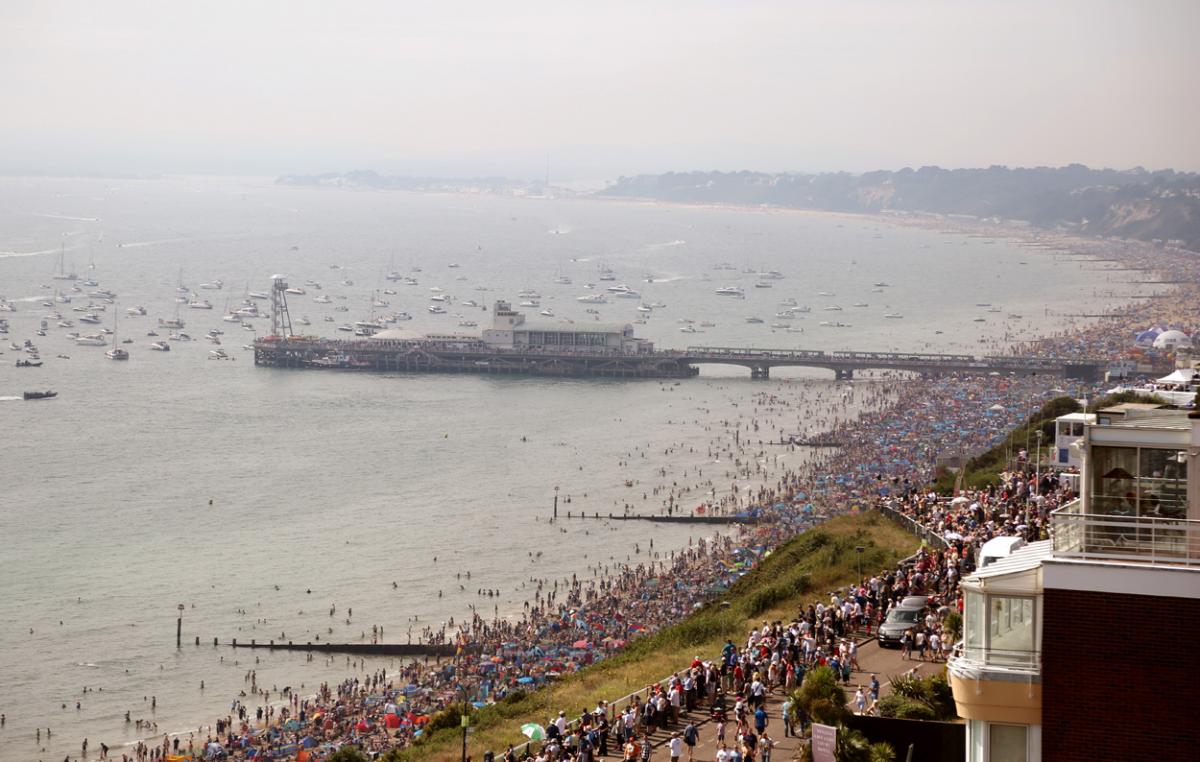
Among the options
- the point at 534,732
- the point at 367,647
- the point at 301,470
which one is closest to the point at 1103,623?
the point at 534,732

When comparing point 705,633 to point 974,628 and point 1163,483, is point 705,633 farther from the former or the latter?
point 1163,483

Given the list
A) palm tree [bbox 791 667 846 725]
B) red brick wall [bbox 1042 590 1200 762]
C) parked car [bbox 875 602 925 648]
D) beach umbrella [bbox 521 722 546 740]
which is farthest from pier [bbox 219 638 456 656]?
red brick wall [bbox 1042 590 1200 762]

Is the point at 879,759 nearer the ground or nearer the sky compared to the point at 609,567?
nearer the sky

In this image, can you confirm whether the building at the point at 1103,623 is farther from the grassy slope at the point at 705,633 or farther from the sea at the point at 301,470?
the sea at the point at 301,470

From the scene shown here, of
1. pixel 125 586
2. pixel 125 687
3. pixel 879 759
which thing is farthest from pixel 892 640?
pixel 125 586

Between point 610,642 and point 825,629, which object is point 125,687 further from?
point 825,629

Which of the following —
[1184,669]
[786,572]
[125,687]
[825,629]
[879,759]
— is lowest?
[125,687]

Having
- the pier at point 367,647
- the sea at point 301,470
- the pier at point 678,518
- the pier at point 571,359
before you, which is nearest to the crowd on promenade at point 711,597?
the pier at point 367,647
